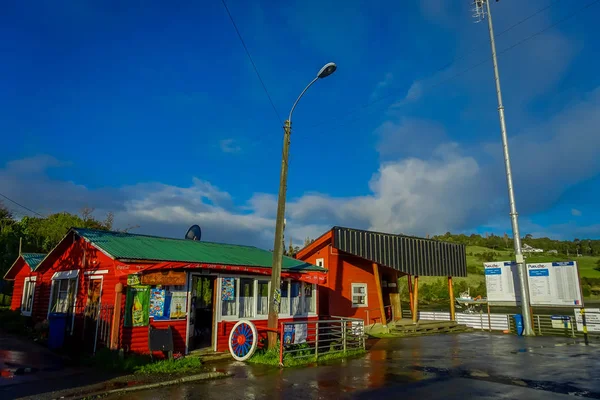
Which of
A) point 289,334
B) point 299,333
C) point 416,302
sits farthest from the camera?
point 416,302

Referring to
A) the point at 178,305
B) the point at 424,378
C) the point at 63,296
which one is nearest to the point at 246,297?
the point at 178,305

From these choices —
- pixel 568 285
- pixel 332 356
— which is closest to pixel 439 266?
pixel 568 285

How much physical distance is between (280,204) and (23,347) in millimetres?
10344

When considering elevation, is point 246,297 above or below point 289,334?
above

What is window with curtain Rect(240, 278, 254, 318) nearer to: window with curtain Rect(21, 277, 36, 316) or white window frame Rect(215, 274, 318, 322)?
white window frame Rect(215, 274, 318, 322)

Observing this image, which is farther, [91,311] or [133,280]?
[91,311]

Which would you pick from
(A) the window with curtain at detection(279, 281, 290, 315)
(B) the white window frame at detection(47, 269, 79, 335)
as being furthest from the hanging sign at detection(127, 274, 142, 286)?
(A) the window with curtain at detection(279, 281, 290, 315)

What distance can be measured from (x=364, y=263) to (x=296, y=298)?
806 centimetres

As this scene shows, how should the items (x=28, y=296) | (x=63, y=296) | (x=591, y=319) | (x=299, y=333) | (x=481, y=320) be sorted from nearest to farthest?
(x=299, y=333), (x=63, y=296), (x=591, y=319), (x=28, y=296), (x=481, y=320)

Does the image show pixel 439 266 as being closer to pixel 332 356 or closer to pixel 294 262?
pixel 294 262

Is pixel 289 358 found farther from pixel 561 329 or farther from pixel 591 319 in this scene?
pixel 591 319

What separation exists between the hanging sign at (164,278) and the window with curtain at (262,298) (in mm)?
3507

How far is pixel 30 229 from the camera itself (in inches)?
1747

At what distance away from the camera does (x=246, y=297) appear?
595 inches
